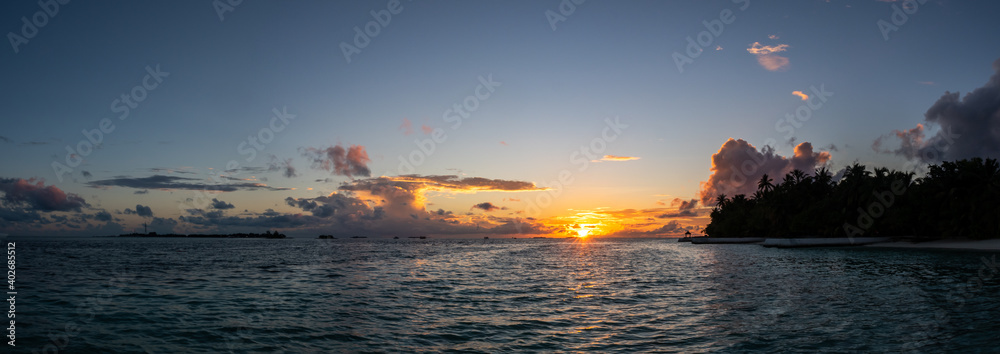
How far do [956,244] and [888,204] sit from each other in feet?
52.1

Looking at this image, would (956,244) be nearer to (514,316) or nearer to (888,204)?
(888,204)

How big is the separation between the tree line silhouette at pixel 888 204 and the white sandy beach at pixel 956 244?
A: 61.3 inches

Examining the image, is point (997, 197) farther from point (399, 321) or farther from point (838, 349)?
point (399, 321)

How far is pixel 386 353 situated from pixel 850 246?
133 m

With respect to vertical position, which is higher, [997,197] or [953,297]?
[997,197]

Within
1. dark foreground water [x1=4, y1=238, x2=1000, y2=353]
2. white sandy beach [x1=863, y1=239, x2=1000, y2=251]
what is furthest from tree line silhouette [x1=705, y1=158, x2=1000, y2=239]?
dark foreground water [x1=4, y1=238, x2=1000, y2=353]

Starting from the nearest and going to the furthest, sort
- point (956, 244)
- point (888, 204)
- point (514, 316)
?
point (514, 316) < point (956, 244) < point (888, 204)

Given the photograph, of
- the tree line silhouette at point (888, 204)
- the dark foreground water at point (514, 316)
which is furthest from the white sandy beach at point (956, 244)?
the dark foreground water at point (514, 316)

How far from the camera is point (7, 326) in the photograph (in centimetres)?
1988

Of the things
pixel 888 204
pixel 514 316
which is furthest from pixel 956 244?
pixel 514 316

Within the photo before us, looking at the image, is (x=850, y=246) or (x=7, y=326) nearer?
(x=7, y=326)

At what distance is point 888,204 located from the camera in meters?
110

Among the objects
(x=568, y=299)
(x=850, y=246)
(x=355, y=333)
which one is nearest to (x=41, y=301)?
(x=355, y=333)

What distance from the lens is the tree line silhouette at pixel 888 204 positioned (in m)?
88.6
